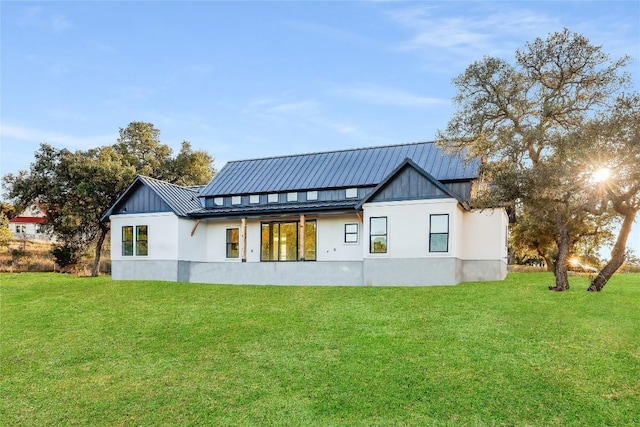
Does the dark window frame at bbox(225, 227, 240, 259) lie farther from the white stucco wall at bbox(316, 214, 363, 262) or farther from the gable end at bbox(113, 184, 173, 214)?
the white stucco wall at bbox(316, 214, 363, 262)

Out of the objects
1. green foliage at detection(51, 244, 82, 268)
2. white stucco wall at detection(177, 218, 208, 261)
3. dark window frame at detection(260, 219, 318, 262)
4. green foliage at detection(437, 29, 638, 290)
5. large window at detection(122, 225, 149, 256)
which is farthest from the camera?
green foliage at detection(51, 244, 82, 268)

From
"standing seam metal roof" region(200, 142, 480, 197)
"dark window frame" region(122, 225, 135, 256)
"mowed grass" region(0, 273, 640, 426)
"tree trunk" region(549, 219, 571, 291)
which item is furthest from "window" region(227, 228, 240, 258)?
"tree trunk" region(549, 219, 571, 291)

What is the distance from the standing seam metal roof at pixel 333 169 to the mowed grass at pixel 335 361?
7.54 meters

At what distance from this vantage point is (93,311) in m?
16.8

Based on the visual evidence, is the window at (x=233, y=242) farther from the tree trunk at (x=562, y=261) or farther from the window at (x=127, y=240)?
the tree trunk at (x=562, y=261)

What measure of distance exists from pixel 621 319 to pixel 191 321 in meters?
11.9

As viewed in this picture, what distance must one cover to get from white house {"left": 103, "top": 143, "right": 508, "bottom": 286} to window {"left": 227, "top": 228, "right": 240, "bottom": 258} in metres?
0.05

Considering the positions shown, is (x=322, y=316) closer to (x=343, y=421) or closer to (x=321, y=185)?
(x=343, y=421)

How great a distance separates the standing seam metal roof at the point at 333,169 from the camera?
75.0 feet

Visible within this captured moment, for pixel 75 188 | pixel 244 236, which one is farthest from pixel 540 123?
pixel 75 188

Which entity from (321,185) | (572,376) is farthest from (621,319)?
(321,185)

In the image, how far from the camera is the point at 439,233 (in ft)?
64.4

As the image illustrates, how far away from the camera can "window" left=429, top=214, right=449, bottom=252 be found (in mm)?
19516

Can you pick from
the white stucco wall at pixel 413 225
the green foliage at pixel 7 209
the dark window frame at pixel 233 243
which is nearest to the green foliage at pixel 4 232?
the green foliage at pixel 7 209
